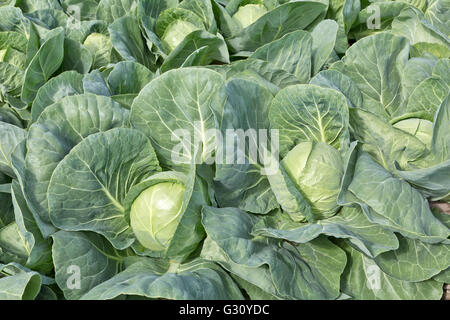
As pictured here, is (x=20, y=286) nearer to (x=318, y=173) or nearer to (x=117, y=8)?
(x=318, y=173)

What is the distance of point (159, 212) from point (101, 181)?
0.99 ft

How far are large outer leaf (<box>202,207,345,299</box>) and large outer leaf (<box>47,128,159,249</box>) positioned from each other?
17.2 inches

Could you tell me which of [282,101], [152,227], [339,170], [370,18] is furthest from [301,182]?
[370,18]

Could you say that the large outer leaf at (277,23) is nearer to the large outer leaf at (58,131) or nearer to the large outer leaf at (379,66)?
the large outer leaf at (379,66)

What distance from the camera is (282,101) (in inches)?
83.9

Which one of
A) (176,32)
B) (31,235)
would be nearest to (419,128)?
(176,32)

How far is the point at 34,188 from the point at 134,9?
1692 mm

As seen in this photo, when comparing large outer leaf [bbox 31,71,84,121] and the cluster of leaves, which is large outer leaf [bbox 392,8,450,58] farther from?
large outer leaf [bbox 31,71,84,121]

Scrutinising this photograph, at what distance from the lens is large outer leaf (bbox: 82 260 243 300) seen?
1.72m

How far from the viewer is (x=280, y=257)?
2.00 m

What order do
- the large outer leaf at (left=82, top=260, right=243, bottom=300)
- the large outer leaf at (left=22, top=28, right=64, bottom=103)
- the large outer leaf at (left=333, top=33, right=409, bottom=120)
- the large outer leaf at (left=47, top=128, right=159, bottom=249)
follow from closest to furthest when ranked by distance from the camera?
the large outer leaf at (left=82, top=260, right=243, bottom=300) → the large outer leaf at (left=47, top=128, right=159, bottom=249) → the large outer leaf at (left=333, top=33, right=409, bottom=120) → the large outer leaf at (left=22, top=28, right=64, bottom=103)

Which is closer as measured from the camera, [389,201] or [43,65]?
[389,201]

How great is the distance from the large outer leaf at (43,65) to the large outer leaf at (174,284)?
1321 mm

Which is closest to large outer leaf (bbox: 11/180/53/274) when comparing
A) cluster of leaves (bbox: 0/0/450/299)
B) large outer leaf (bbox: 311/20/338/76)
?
cluster of leaves (bbox: 0/0/450/299)
